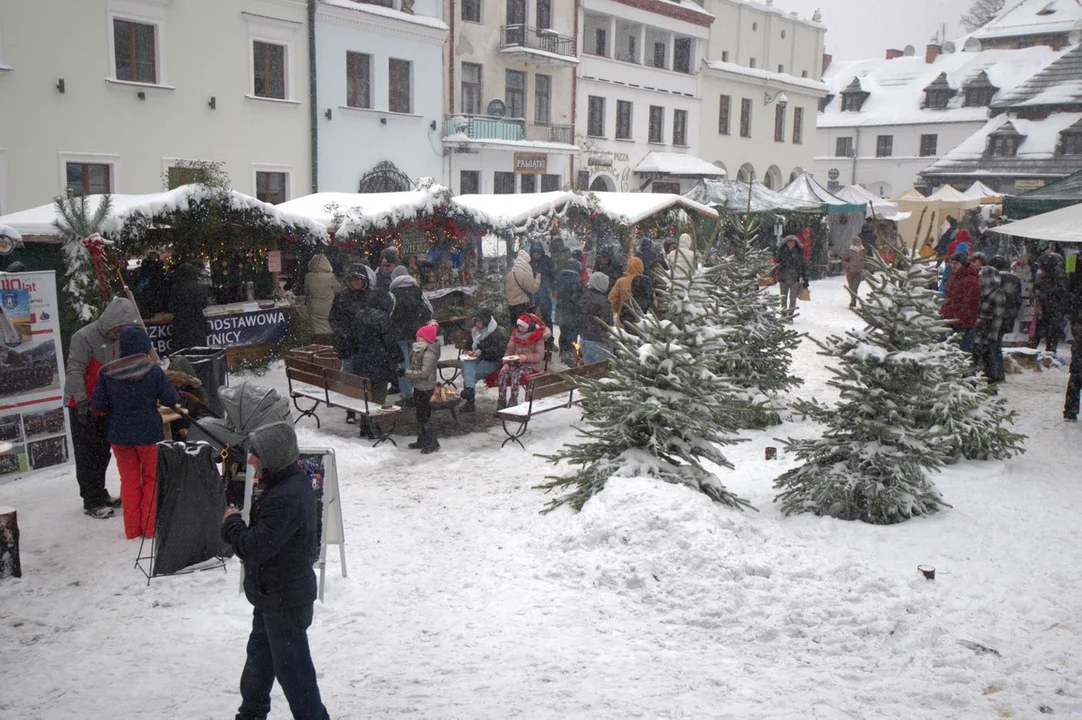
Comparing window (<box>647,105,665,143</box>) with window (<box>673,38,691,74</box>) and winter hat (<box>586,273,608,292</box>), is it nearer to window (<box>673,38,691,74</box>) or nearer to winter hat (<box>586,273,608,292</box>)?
window (<box>673,38,691,74</box>)

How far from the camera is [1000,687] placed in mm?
4977

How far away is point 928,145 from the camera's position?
5175 cm

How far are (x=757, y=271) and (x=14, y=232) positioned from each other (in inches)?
328

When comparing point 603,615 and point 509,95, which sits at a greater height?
point 509,95

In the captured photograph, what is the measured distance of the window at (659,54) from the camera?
3731cm

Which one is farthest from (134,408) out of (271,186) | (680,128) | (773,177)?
(773,177)

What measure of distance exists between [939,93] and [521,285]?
46917 millimetres

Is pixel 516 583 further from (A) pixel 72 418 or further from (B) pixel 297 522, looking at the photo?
(A) pixel 72 418

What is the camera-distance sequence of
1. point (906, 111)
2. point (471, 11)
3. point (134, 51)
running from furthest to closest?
1. point (906, 111)
2. point (471, 11)
3. point (134, 51)

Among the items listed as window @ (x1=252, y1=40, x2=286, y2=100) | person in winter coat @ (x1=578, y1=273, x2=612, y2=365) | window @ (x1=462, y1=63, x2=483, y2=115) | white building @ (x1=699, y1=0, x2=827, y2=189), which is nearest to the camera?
person in winter coat @ (x1=578, y1=273, x2=612, y2=365)

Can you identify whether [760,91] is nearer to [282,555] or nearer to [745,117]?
[745,117]

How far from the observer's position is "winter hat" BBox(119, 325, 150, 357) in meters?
6.68

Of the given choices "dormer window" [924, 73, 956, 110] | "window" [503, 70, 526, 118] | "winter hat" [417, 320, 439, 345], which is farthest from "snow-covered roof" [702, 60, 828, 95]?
"winter hat" [417, 320, 439, 345]

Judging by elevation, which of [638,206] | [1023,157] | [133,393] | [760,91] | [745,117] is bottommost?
[133,393]
